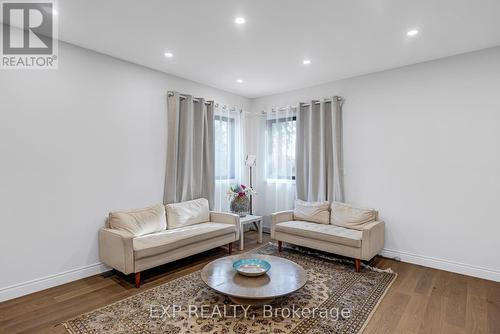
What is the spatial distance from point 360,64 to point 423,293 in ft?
9.79

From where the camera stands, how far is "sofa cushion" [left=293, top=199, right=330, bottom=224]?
4.29 metres

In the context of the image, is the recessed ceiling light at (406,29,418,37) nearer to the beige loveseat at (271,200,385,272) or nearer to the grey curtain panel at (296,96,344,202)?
the grey curtain panel at (296,96,344,202)

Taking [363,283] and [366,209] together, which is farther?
[366,209]

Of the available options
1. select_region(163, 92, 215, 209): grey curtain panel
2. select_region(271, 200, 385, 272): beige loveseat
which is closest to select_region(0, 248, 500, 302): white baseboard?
select_region(271, 200, 385, 272): beige loveseat

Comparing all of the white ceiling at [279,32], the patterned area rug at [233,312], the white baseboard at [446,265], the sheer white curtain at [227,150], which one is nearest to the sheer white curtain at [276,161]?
the sheer white curtain at [227,150]

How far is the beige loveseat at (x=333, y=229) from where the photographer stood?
345 centimetres

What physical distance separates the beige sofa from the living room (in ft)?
0.08

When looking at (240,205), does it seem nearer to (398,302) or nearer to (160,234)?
(160,234)

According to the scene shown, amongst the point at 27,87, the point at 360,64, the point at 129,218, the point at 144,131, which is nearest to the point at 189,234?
the point at 129,218

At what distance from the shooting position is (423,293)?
2914 mm

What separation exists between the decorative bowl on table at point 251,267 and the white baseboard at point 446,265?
226cm

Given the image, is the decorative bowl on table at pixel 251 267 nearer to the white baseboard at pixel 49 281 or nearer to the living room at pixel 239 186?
the living room at pixel 239 186

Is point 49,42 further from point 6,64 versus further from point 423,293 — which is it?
point 423,293

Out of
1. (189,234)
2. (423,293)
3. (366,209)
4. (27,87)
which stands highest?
(27,87)
